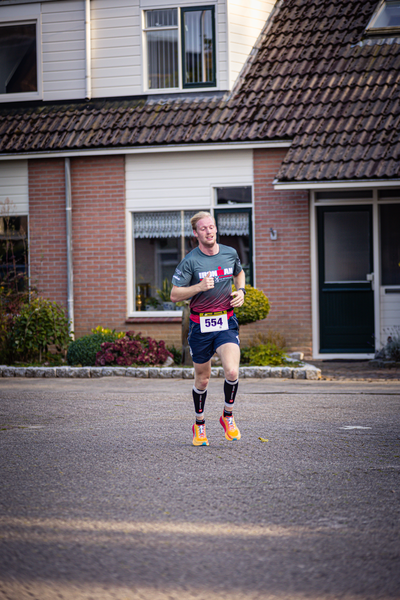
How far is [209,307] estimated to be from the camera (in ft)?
21.8

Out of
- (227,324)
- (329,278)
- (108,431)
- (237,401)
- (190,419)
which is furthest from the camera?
(329,278)

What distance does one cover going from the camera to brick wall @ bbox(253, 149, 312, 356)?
1416cm

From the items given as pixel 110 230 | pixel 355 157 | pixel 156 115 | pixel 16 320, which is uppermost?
pixel 156 115

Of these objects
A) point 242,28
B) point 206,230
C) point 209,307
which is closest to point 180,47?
point 242,28

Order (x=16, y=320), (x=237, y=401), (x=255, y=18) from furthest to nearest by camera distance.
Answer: (x=255, y=18) → (x=16, y=320) → (x=237, y=401)

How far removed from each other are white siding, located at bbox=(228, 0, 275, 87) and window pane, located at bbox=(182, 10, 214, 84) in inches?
16.3

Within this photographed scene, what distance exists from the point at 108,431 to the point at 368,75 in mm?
9740

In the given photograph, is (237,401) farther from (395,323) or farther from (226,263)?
(395,323)

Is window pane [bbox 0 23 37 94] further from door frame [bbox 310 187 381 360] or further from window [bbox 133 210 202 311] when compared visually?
door frame [bbox 310 187 381 360]

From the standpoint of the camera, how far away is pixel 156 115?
49.1 feet

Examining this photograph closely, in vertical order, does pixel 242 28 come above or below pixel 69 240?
above

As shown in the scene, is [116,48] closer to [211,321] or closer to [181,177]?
[181,177]

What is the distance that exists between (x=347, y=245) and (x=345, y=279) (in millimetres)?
632

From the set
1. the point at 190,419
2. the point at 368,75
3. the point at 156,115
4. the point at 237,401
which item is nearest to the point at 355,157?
the point at 368,75
